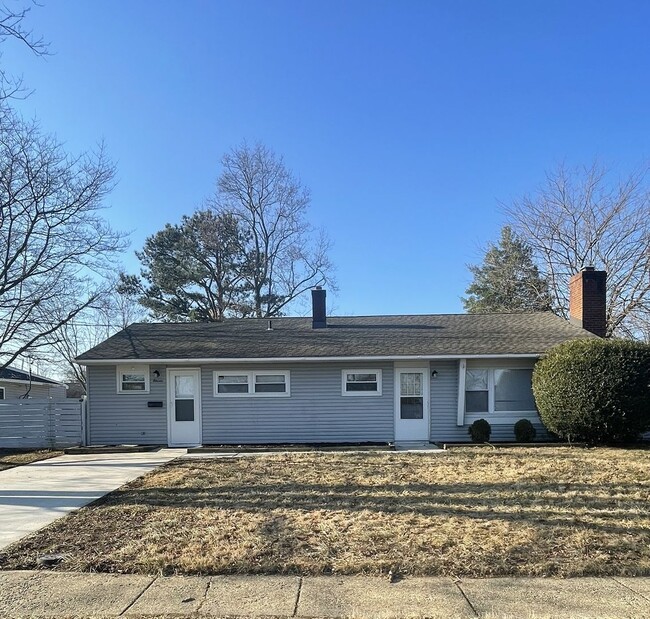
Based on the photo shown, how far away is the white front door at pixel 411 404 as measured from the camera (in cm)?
1353

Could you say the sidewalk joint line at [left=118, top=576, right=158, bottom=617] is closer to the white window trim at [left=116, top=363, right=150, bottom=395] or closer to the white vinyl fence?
the white window trim at [left=116, top=363, right=150, bottom=395]

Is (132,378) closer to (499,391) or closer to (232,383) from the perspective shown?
(232,383)

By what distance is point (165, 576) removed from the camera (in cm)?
445

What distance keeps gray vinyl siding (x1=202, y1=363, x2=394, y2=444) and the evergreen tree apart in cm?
1620

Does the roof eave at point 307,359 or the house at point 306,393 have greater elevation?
the roof eave at point 307,359

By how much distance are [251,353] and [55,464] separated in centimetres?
502

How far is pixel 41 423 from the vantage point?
1379 centimetres

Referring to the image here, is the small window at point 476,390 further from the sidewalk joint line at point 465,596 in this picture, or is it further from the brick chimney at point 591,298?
the sidewalk joint line at point 465,596

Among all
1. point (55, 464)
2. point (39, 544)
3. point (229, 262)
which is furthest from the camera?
point (229, 262)

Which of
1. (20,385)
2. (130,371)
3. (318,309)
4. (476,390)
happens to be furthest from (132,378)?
(20,385)

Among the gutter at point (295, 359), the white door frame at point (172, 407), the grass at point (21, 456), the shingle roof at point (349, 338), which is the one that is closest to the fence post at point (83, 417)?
the grass at point (21, 456)

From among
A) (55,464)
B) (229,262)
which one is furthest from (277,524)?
(229,262)

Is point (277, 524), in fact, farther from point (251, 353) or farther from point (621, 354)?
point (621, 354)

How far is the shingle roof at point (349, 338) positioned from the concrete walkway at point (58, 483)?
2.89 meters
